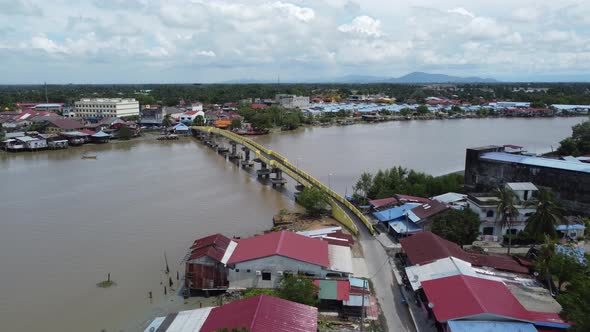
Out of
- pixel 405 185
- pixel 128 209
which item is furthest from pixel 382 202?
pixel 128 209

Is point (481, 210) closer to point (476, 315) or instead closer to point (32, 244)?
point (476, 315)

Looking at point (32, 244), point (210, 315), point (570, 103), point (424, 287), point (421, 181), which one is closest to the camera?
point (210, 315)

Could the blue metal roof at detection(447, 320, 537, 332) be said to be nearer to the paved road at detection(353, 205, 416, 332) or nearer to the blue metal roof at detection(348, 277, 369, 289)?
the paved road at detection(353, 205, 416, 332)

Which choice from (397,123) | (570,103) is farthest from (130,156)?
(570,103)

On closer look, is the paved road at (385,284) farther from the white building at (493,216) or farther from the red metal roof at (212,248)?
the red metal roof at (212,248)

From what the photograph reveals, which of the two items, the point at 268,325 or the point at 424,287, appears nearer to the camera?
the point at 268,325
